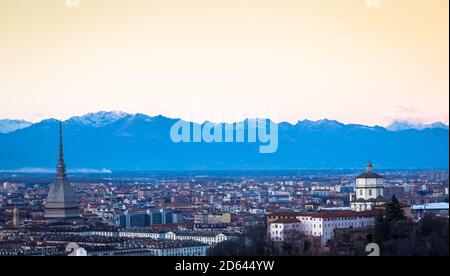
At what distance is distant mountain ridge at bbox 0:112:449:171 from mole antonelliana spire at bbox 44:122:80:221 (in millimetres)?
264


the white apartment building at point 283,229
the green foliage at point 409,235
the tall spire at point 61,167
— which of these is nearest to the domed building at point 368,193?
the white apartment building at point 283,229

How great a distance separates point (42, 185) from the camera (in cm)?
3073

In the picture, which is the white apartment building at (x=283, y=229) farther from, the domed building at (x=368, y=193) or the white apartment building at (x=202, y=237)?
the domed building at (x=368, y=193)

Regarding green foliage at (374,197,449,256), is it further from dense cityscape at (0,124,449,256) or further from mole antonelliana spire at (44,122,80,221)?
mole antonelliana spire at (44,122,80,221)

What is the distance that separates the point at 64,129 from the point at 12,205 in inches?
209

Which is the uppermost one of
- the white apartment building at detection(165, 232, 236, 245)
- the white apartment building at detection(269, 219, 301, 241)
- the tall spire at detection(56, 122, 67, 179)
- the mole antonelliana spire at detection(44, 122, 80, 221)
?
the tall spire at detection(56, 122, 67, 179)

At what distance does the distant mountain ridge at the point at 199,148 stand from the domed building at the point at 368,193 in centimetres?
69

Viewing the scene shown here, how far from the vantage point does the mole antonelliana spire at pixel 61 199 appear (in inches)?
1131

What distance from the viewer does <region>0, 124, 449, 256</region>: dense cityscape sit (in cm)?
1656

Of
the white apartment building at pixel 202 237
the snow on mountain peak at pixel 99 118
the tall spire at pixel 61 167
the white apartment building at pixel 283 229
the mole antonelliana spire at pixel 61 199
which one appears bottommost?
the white apartment building at pixel 202 237

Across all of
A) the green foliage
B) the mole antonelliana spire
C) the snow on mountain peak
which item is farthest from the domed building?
the mole antonelliana spire
